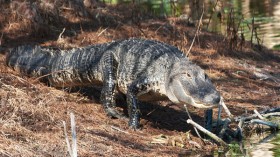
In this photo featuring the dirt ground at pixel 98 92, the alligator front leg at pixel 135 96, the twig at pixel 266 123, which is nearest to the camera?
the dirt ground at pixel 98 92

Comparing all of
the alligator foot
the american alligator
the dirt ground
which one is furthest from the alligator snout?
the alligator foot

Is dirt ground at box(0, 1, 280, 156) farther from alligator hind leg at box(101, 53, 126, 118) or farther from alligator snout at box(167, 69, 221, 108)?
alligator snout at box(167, 69, 221, 108)

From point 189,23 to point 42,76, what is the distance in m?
5.70

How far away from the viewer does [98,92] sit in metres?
8.60

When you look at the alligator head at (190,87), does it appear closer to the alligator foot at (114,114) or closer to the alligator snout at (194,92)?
the alligator snout at (194,92)

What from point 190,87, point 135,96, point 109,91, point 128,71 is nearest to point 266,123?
point 190,87

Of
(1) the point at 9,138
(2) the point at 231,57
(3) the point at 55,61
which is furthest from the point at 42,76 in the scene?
(2) the point at 231,57

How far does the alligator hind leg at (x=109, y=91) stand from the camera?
7695 mm

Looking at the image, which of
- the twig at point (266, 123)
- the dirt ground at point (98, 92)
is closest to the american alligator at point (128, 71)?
the dirt ground at point (98, 92)

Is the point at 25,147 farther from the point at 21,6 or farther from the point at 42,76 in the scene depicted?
the point at 21,6

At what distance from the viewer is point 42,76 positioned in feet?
27.0

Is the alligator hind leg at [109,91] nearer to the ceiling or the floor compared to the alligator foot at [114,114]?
nearer to the ceiling

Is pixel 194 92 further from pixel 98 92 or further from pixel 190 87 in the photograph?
pixel 98 92

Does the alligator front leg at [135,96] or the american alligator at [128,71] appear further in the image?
the alligator front leg at [135,96]
